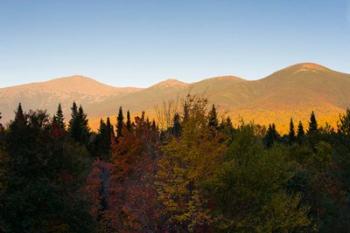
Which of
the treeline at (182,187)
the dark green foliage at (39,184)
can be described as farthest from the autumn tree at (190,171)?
the dark green foliage at (39,184)

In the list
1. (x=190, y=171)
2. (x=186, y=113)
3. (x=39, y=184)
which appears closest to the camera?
(x=39, y=184)

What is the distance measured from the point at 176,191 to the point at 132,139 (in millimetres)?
33962

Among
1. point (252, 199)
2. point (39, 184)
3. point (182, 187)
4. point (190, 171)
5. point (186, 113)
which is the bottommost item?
point (252, 199)

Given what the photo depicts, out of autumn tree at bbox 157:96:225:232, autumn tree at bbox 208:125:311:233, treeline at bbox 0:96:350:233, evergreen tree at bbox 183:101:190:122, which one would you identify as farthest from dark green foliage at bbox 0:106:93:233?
evergreen tree at bbox 183:101:190:122

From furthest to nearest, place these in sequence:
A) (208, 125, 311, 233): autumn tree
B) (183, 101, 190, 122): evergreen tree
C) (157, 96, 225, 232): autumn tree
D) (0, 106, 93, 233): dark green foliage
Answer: (183, 101, 190, 122): evergreen tree, (157, 96, 225, 232): autumn tree, (208, 125, 311, 233): autumn tree, (0, 106, 93, 233): dark green foliage

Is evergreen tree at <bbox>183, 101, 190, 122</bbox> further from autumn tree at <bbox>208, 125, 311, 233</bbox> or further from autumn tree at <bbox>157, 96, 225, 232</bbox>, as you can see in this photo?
autumn tree at <bbox>208, 125, 311, 233</bbox>

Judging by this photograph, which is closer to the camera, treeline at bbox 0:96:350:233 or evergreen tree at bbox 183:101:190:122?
treeline at bbox 0:96:350:233

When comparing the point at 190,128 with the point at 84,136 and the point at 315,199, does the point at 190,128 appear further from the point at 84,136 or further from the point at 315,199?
the point at 84,136

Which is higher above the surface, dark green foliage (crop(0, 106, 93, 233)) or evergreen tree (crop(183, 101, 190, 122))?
evergreen tree (crop(183, 101, 190, 122))

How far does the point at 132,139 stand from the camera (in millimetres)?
63250

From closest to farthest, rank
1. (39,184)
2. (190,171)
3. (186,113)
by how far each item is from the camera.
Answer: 1. (39,184)
2. (190,171)
3. (186,113)

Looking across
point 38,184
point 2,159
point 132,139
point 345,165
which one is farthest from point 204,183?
point 132,139

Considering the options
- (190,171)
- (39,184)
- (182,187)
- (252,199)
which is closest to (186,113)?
(190,171)

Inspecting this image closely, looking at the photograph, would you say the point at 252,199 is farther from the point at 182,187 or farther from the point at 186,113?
the point at 186,113
